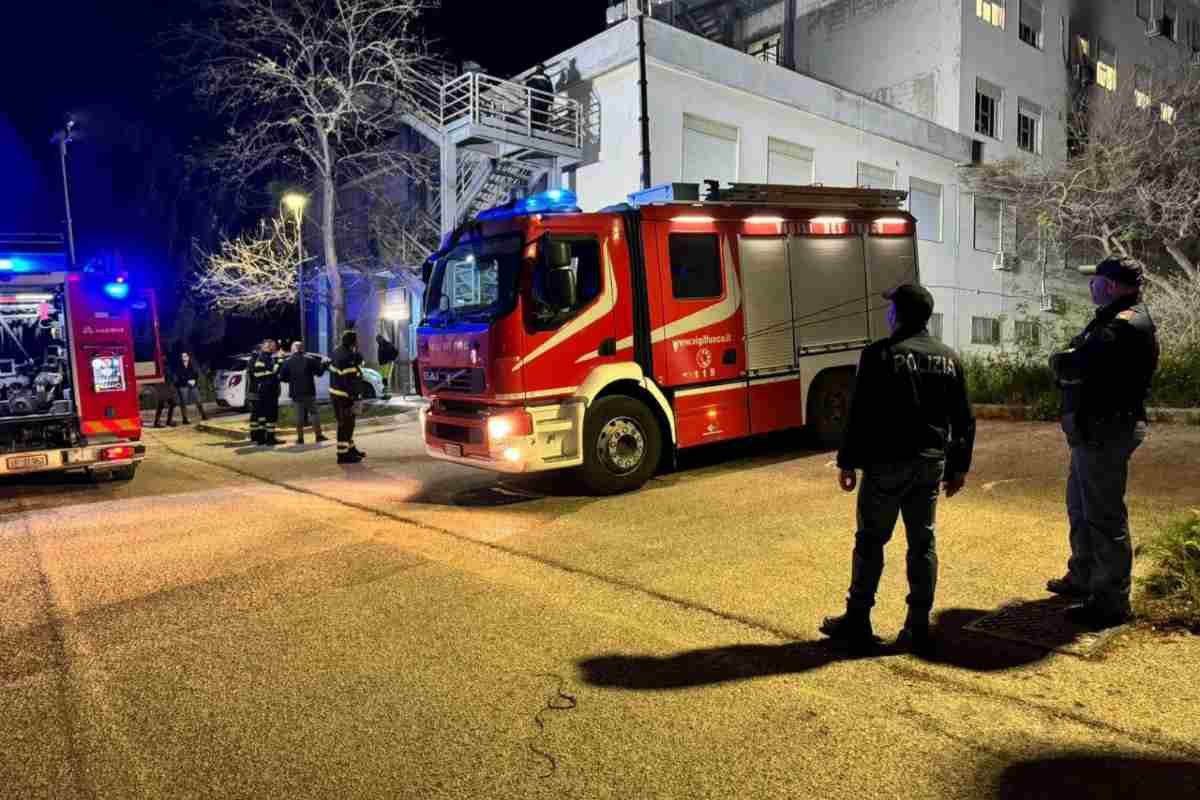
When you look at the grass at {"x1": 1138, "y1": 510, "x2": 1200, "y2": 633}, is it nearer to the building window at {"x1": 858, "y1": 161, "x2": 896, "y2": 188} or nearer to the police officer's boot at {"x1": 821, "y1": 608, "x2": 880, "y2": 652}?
the police officer's boot at {"x1": 821, "y1": 608, "x2": 880, "y2": 652}

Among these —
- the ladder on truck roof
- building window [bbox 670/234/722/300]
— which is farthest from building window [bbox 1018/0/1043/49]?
building window [bbox 670/234/722/300]

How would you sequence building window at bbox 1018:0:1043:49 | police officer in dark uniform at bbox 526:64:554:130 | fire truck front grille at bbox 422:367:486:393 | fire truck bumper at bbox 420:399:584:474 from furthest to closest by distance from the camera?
building window at bbox 1018:0:1043:49
police officer in dark uniform at bbox 526:64:554:130
fire truck front grille at bbox 422:367:486:393
fire truck bumper at bbox 420:399:584:474

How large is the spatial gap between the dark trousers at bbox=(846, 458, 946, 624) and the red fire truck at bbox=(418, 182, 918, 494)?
406 centimetres

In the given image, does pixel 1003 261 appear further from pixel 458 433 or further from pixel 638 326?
pixel 458 433

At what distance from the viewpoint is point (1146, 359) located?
388 centimetres

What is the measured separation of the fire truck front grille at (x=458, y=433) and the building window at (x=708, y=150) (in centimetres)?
1221

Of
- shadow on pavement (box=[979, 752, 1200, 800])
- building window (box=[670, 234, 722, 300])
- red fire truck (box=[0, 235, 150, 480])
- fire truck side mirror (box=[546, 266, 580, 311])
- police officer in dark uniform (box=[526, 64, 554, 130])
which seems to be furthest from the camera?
police officer in dark uniform (box=[526, 64, 554, 130])

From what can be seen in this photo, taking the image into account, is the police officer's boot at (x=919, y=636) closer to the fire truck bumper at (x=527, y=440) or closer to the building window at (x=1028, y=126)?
the fire truck bumper at (x=527, y=440)

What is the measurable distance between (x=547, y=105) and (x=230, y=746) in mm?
18341

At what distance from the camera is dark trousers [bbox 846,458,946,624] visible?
383 cm

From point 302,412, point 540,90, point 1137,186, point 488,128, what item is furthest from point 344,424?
point 1137,186

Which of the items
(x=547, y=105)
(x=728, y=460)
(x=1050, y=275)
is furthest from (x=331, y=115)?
(x=1050, y=275)

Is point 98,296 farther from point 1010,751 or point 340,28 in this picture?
point 340,28

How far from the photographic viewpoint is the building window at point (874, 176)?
22938 mm
